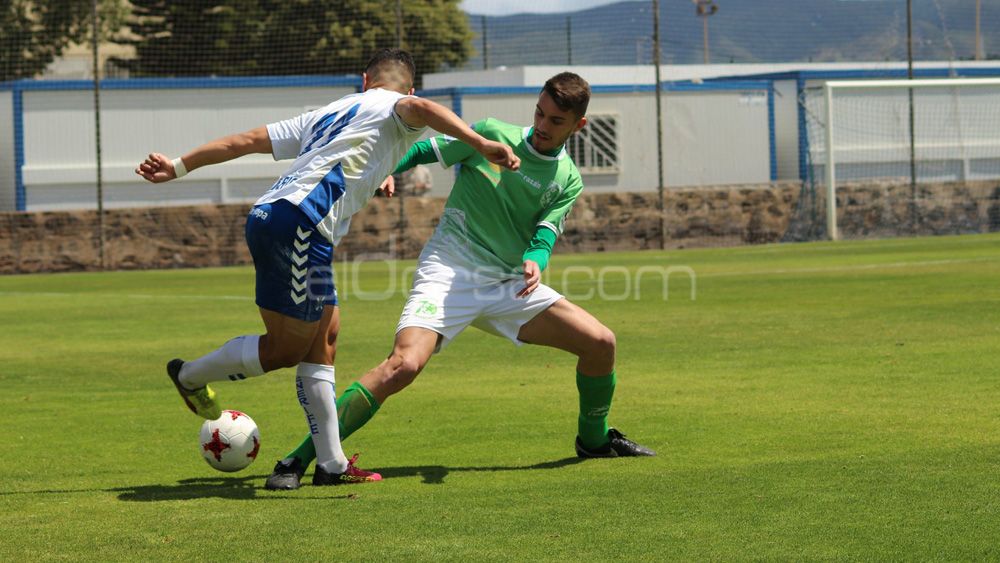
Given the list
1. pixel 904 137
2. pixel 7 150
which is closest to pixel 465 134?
pixel 7 150

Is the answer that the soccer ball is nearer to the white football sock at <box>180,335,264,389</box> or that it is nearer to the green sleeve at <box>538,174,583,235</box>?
the white football sock at <box>180,335,264,389</box>

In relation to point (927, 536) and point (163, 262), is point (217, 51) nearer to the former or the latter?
point (163, 262)

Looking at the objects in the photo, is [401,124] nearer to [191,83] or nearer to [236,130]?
[191,83]

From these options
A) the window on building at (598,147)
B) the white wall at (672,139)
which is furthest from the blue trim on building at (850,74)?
the window on building at (598,147)

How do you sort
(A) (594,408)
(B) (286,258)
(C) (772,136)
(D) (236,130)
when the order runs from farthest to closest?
(C) (772,136) < (D) (236,130) < (A) (594,408) < (B) (286,258)

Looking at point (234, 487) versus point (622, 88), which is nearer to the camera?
point (234, 487)

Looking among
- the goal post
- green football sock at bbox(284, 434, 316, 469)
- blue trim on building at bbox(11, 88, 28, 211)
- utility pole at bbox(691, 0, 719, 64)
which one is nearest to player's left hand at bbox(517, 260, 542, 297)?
green football sock at bbox(284, 434, 316, 469)

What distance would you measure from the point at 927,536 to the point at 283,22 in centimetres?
4160

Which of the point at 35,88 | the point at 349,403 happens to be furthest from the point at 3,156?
the point at 349,403

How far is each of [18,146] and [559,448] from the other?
28.0 m

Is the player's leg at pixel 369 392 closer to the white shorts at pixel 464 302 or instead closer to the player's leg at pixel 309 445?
the player's leg at pixel 309 445

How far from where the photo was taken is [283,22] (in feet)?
146

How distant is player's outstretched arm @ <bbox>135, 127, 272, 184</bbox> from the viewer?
6.18 metres

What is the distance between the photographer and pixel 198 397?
6449 mm
